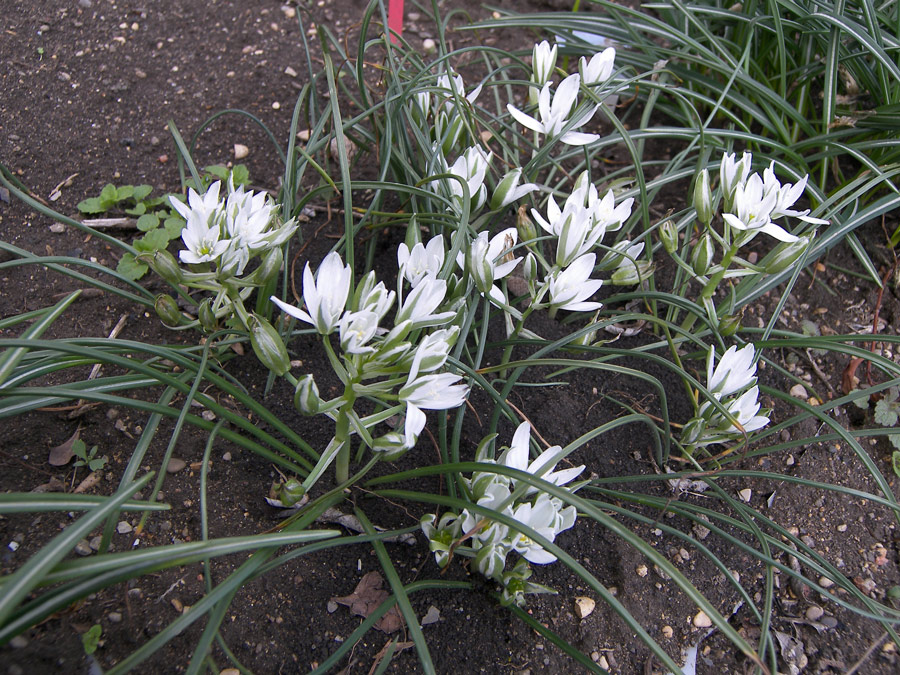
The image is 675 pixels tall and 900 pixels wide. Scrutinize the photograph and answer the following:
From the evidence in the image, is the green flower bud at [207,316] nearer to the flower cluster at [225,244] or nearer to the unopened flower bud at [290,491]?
the flower cluster at [225,244]

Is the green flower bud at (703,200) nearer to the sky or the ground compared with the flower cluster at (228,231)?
nearer to the ground

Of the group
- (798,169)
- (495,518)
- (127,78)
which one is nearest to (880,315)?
(798,169)

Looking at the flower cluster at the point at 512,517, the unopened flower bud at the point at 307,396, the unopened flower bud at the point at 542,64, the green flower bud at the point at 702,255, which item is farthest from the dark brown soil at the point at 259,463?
the unopened flower bud at the point at 542,64

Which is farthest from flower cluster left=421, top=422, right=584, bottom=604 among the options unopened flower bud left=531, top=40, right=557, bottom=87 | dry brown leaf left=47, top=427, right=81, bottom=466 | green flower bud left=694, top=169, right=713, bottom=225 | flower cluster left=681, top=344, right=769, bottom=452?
unopened flower bud left=531, top=40, right=557, bottom=87

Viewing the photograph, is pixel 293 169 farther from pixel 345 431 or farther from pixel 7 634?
pixel 7 634

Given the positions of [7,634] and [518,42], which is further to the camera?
[518,42]

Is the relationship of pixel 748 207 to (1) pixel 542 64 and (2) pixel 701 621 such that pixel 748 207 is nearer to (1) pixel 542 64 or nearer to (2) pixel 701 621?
(1) pixel 542 64

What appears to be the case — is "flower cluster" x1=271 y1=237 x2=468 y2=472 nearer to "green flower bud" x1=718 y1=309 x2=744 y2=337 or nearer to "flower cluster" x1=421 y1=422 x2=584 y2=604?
"flower cluster" x1=421 y1=422 x2=584 y2=604
